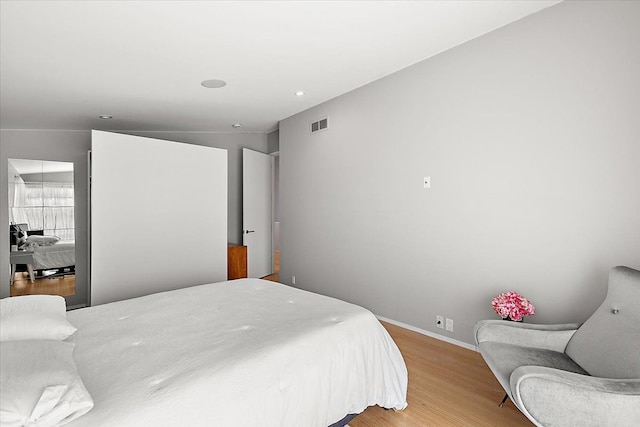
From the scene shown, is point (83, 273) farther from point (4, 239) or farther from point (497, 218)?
point (497, 218)

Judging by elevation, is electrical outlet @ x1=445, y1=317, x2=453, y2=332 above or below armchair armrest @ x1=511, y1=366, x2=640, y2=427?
below

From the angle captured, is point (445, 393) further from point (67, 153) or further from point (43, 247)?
point (67, 153)

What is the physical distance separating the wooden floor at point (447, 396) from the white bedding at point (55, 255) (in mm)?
4664

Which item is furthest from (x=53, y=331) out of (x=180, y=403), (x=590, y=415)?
(x=590, y=415)

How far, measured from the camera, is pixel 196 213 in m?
4.56

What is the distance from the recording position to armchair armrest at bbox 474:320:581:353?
1988 millimetres

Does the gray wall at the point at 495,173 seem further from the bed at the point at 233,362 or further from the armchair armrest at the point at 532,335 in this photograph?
the bed at the point at 233,362

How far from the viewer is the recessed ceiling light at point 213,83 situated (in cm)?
346

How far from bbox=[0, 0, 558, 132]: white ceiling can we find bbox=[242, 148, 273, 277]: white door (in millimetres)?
1552

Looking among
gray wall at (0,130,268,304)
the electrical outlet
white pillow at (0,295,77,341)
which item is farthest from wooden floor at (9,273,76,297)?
the electrical outlet

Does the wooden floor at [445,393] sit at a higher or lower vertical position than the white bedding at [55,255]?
lower

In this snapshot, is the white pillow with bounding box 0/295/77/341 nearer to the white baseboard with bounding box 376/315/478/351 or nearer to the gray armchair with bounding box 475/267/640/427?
the gray armchair with bounding box 475/267/640/427

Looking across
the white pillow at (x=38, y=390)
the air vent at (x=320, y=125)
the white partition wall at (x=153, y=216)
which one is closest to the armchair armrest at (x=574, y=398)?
the white pillow at (x=38, y=390)

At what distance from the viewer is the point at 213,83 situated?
351 cm
